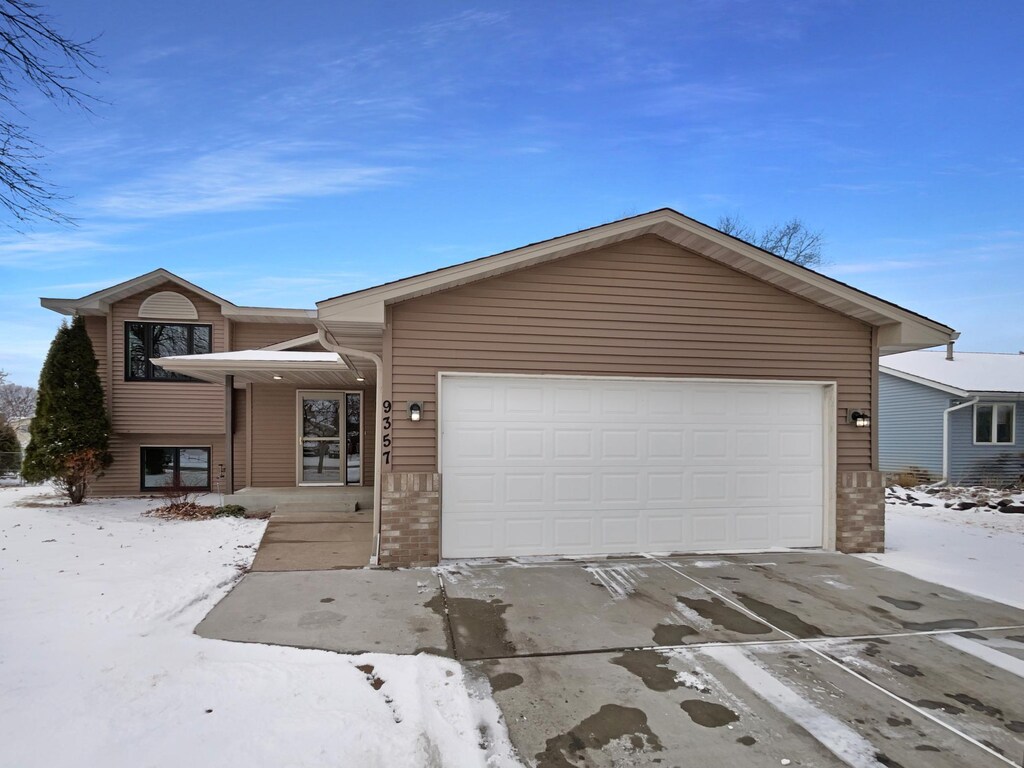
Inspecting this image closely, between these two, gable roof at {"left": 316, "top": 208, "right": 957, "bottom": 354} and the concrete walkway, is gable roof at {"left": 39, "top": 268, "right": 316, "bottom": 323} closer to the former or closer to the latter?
the concrete walkway

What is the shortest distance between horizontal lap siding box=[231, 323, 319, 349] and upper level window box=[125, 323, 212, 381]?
645 mm

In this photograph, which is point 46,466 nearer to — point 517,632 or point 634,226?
point 517,632

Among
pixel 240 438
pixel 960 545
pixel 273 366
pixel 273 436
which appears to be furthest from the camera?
pixel 240 438

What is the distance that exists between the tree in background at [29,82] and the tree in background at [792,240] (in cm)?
2043

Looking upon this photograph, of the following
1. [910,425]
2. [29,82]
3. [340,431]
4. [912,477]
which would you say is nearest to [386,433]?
[29,82]

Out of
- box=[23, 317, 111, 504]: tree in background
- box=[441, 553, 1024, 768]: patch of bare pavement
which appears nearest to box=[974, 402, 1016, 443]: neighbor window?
box=[441, 553, 1024, 768]: patch of bare pavement

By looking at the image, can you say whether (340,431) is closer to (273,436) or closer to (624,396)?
(273,436)

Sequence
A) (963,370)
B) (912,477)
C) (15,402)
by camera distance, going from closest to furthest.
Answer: (912,477) < (963,370) < (15,402)

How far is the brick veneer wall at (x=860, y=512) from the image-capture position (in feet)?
23.2

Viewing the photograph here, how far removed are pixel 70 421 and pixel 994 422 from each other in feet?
79.4

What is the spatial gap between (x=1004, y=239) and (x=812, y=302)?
1705 centimetres

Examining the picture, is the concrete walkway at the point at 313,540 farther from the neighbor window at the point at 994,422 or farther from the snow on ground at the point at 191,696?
the neighbor window at the point at 994,422

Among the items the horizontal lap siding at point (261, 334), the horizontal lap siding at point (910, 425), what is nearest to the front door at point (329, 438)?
Result: the horizontal lap siding at point (261, 334)

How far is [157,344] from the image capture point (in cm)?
1252
